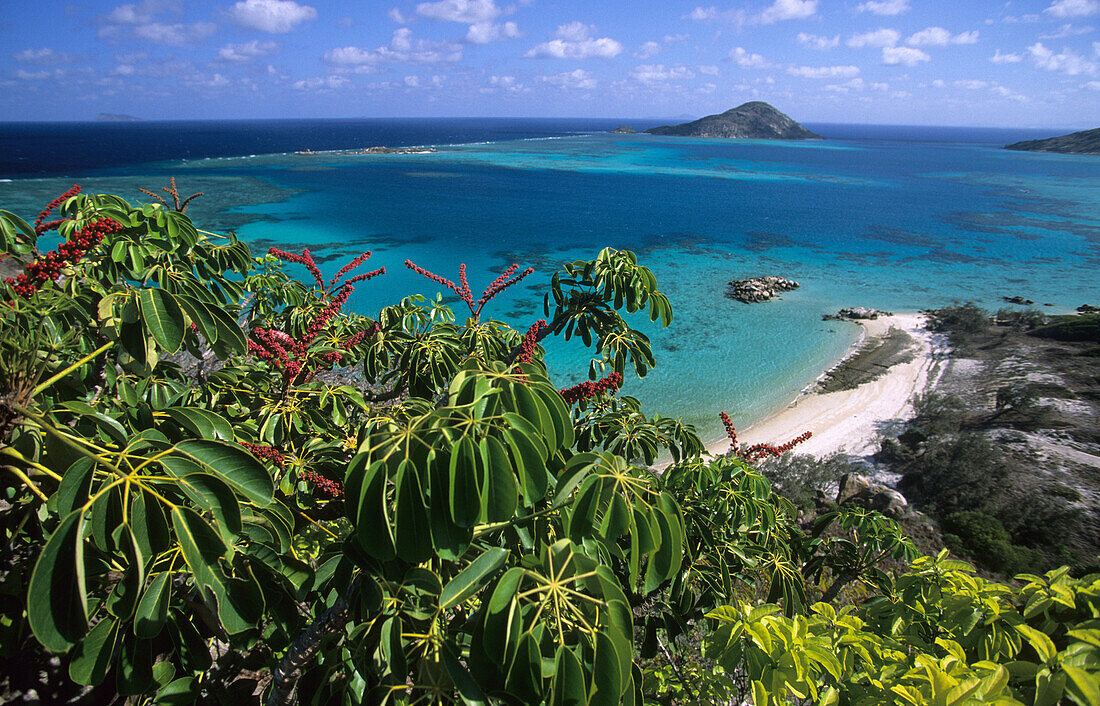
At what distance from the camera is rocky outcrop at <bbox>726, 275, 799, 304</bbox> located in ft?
79.8

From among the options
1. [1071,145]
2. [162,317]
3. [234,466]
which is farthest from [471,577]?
[1071,145]

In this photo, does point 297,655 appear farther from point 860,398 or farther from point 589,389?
point 860,398

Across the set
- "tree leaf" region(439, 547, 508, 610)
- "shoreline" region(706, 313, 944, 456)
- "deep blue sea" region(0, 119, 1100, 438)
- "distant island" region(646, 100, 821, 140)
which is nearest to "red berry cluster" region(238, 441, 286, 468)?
"tree leaf" region(439, 547, 508, 610)

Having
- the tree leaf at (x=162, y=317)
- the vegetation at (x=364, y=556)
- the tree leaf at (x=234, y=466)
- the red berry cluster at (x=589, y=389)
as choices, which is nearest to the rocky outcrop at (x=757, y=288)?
the red berry cluster at (x=589, y=389)

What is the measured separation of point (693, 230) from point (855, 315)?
59.0ft

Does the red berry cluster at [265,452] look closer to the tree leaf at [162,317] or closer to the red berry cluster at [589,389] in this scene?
the tree leaf at [162,317]

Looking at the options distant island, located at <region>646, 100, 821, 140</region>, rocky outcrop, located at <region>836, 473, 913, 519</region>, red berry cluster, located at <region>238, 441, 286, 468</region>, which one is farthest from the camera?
distant island, located at <region>646, 100, 821, 140</region>

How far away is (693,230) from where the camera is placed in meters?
38.4

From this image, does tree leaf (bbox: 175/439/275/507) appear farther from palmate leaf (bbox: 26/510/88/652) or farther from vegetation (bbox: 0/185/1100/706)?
palmate leaf (bbox: 26/510/88/652)

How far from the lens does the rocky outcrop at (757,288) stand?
24312 mm

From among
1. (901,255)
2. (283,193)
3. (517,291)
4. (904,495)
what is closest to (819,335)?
(904,495)

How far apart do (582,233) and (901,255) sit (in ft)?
69.5

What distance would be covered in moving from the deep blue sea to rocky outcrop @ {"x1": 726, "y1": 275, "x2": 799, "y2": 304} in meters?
0.77

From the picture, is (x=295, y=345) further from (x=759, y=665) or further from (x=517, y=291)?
(x=517, y=291)
